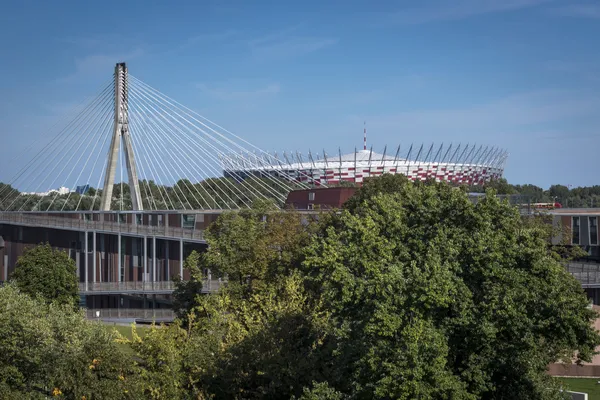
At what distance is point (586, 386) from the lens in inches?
896

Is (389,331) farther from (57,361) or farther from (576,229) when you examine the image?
(576,229)

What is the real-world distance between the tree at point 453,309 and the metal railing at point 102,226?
23.4m

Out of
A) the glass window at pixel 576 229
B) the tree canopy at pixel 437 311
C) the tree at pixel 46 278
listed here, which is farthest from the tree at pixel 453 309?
the glass window at pixel 576 229

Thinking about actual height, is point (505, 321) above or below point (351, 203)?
below

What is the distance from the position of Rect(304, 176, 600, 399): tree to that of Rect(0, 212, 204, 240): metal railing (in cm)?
Answer: 2342

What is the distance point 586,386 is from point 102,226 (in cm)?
3079

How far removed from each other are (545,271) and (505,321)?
1.54m

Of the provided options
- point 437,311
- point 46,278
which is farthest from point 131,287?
point 437,311

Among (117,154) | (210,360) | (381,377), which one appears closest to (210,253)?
(210,360)

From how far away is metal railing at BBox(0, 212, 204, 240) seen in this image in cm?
4112

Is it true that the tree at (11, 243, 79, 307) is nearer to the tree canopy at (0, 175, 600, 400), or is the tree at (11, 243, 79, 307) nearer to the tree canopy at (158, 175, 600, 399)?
the tree canopy at (0, 175, 600, 400)

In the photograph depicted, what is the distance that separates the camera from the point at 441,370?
1406 cm

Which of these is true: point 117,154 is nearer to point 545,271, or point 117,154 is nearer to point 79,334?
point 79,334

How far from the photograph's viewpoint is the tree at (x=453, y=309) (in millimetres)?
14273
